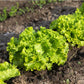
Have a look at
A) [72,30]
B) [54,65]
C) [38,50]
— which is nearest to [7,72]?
[38,50]

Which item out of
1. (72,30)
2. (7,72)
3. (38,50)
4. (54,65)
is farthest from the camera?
(72,30)

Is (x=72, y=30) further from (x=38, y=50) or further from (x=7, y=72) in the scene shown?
(x=7, y=72)

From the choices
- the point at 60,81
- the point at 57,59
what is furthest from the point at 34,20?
the point at 60,81

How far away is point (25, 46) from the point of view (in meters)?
3.78

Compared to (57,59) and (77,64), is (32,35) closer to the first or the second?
(57,59)

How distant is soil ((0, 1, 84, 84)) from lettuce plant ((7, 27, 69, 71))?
25 cm

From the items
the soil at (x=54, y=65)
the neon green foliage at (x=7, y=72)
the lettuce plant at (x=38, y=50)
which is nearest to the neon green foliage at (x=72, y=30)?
the soil at (x=54, y=65)

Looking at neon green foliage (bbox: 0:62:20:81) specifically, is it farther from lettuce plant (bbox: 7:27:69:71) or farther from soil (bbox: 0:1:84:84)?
lettuce plant (bbox: 7:27:69:71)

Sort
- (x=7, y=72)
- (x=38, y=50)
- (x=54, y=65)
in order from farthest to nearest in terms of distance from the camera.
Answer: (x=54, y=65) < (x=38, y=50) < (x=7, y=72)

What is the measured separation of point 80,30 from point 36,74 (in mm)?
2017

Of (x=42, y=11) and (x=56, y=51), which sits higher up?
(x=42, y=11)

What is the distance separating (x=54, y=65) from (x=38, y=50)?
903 millimetres

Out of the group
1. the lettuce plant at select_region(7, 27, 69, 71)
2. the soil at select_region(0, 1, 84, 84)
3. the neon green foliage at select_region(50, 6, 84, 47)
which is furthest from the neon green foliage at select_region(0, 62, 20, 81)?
the neon green foliage at select_region(50, 6, 84, 47)

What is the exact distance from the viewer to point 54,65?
426cm
